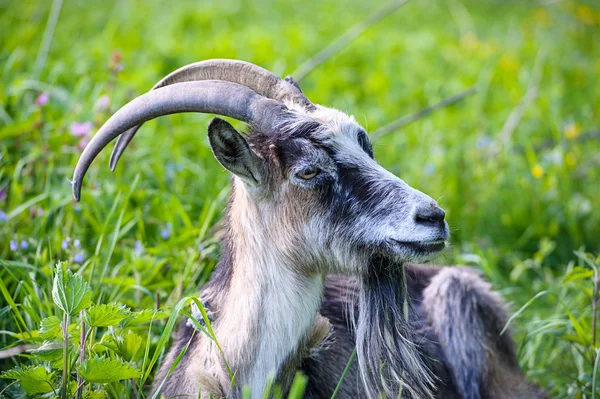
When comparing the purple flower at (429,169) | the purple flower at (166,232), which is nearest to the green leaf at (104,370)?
the purple flower at (166,232)

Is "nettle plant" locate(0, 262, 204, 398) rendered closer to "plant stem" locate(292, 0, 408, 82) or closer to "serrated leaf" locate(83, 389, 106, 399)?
"serrated leaf" locate(83, 389, 106, 399)

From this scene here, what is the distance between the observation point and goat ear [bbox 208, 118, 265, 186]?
263 cm

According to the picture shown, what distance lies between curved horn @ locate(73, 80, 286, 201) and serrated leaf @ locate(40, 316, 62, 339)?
48cm

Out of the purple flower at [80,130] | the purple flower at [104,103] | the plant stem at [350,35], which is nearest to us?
the purple flower at [80,130]

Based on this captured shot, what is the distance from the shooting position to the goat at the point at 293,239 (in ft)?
8.92

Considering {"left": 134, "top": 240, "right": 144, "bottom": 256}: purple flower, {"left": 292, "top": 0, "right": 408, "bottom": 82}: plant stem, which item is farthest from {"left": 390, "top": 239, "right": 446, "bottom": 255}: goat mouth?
{"left": 292, "top": 0, "right": 408, "bottom": 82}: plant stem

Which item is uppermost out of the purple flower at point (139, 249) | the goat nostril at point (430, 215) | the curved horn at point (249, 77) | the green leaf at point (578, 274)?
the curved horn at point (249, 77)

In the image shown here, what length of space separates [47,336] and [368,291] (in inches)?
47.6

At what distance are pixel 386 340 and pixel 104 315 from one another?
1.09 m

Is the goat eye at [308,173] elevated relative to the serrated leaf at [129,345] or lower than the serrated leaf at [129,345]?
elevated

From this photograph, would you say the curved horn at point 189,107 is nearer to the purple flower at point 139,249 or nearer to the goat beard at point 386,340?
the goat beard at point 386,340

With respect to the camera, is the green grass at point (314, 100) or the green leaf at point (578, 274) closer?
the green leaf at point (578, 274)

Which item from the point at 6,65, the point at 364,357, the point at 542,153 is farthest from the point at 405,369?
the point at 6,65

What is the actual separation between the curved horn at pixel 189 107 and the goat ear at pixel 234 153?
0.13 meters
